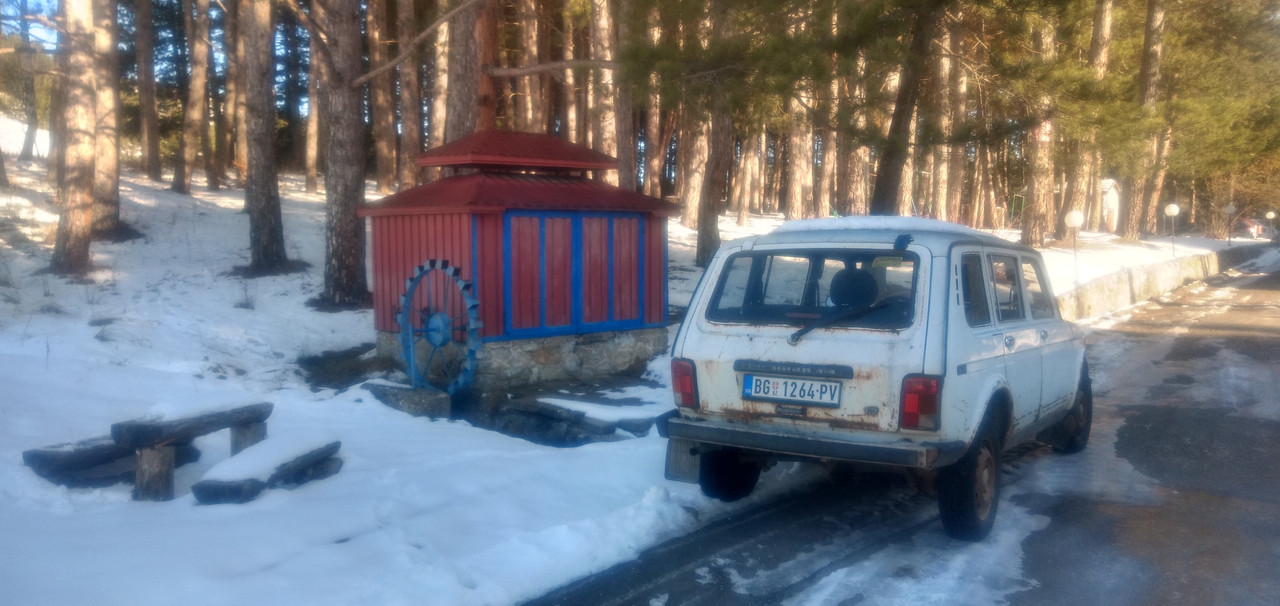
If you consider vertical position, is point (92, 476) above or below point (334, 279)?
below

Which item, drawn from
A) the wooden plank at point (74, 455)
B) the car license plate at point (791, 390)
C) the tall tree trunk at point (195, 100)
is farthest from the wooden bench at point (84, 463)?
the tall tree trunk at point (195, 100)

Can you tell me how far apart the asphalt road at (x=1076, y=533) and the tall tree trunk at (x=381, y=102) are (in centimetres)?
1851

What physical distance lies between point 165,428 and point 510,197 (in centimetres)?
484

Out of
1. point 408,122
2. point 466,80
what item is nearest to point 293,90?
point 408,122

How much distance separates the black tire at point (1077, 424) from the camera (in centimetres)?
741

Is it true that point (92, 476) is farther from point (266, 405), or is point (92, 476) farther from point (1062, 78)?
point (1062, 78)

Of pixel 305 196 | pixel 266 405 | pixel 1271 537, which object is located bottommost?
pixel 1271 537

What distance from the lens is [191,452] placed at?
269 inches

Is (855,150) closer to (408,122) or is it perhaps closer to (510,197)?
(510,197)

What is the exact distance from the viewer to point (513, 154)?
10602 millimetres

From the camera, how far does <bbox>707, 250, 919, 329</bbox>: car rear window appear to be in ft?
17.1

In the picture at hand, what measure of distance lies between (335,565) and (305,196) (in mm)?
23040

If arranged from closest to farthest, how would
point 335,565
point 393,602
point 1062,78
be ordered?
point 393,602 < point 335,565 < point 1062,78

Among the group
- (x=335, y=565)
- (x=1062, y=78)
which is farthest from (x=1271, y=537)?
(x=1062, y=78)
